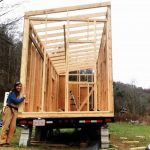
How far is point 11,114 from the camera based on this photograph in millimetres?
10422

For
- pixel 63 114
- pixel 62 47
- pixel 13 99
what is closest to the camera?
pixel 13 99

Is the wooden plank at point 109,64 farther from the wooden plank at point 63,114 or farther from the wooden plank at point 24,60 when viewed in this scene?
the wooden plank at point 24,60

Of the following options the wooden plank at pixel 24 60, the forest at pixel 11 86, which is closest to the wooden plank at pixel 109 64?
the wooden plank at pixel 24 60

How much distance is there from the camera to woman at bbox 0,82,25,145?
10281 millimetres

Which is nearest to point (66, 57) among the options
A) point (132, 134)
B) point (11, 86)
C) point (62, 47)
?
point (62, 47)

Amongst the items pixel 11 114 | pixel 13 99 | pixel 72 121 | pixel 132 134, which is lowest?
pixel 132 134

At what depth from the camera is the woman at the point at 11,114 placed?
33.7 ft

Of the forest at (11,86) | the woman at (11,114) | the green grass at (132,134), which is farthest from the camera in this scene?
the forest at (11,86)

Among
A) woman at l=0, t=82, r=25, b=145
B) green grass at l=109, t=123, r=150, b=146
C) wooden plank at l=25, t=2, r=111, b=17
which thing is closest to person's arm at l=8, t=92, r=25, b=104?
woman at l=0, t=82, r=25, b=145

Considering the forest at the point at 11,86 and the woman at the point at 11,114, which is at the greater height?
the forest at the point at 11,86

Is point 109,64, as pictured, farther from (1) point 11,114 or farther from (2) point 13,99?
(1) point 11,114

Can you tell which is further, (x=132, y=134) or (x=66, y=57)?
(x=132, y=134)

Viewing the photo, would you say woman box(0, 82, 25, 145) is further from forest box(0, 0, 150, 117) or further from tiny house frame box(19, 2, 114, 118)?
forest box(0, 0, 150, 117)

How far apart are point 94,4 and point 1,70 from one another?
1164 inches
